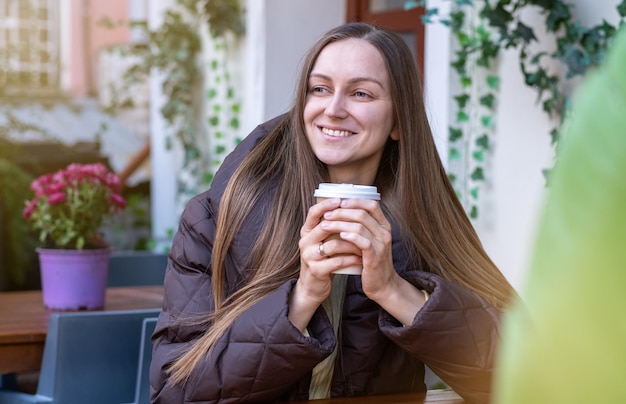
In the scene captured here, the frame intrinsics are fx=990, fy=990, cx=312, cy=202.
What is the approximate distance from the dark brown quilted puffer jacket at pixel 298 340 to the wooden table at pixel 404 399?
37 mm

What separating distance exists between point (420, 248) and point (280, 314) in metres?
0.39

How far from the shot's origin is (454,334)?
1781 millimetres

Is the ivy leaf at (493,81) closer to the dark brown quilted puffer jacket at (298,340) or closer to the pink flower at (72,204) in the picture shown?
the pink flower at (72,204)

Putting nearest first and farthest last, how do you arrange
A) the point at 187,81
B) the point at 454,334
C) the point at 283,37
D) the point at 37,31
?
the point at 454,334 → the point at 283,37 → the point at 187,81 → the point at 37,31

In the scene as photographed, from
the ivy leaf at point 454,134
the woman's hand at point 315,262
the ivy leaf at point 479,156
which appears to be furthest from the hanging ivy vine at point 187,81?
the woman's hand at point 315,262

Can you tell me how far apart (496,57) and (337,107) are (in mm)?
1844

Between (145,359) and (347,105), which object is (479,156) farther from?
(347,105)

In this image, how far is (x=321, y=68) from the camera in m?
2.02

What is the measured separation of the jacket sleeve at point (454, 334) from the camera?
1.75m

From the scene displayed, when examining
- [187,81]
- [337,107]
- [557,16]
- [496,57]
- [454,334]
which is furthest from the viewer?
[187,81]

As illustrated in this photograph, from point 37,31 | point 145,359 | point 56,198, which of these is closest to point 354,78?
point 145,359

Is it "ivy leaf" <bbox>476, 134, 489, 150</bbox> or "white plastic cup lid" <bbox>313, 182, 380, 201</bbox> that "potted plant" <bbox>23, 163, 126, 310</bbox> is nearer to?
"ivy leaf" <bbox>476, 134, 489, 150</bbox>

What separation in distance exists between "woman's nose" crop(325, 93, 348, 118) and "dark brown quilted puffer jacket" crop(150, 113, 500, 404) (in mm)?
218

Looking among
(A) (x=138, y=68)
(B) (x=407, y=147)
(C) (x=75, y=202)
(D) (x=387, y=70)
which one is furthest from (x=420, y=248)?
(A) (x=138, y=68)
